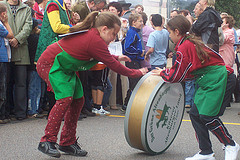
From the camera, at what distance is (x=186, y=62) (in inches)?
158

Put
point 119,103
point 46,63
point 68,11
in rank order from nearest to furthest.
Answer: point 46,63 < point 68,11 < point 119,103

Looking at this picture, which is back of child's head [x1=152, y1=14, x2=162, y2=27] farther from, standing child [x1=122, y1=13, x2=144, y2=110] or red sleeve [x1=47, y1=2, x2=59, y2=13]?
red sleeve [x1=47, y1=2, x2=59, y2=13]

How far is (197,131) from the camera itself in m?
4.25

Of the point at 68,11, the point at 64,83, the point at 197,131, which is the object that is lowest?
the point at 197,131

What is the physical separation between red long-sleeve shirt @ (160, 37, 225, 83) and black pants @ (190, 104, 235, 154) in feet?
1.40

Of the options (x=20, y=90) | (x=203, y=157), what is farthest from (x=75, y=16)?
(x=203, y=157)

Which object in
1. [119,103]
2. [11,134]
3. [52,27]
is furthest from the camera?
[119,103]

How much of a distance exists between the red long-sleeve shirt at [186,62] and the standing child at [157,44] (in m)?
3.79

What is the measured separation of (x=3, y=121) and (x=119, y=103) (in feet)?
10.3

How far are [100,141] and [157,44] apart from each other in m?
3.28

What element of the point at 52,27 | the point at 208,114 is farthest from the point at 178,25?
the point at 52,27

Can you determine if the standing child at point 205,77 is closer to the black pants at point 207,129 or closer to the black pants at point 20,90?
the black pants at point 207,129

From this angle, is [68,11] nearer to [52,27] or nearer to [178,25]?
[52,27]

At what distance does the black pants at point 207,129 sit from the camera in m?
4.07
